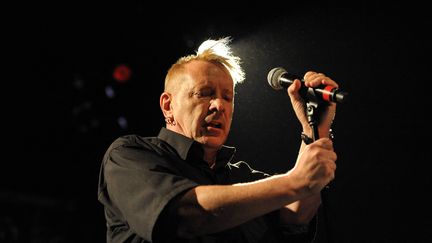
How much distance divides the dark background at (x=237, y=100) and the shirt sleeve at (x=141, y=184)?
571 millimetres

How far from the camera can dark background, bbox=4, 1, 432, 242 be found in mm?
3045

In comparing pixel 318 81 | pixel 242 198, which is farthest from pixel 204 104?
pixel 242 198

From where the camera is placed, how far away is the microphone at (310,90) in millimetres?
1616

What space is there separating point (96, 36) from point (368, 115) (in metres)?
3.32

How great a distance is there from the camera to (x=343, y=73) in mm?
3182

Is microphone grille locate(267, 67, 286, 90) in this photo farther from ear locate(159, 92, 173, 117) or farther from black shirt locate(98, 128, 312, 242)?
ear locate(159, 92, 173, 117)

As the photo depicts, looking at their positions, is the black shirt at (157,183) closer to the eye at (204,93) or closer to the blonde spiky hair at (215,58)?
the eye at (204,93)

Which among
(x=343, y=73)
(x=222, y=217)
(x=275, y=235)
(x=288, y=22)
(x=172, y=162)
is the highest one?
(x=288, y=22)

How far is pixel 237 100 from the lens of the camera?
125 inches

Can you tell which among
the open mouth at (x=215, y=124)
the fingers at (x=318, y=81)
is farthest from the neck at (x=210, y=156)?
the fingers at (x=318, y=81)

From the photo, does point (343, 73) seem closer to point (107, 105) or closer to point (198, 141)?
point (198, 141)

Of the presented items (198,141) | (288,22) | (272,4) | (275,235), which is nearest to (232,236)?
(275,235)

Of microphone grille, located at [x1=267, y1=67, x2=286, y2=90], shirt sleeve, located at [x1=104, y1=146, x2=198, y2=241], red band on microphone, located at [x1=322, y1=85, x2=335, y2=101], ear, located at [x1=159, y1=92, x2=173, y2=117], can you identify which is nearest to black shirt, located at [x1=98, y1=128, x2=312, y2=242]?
shirt sleeve, located at [x1=104, y1=146, x2=198, y2=241]

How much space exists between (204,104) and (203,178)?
1.23 ft
